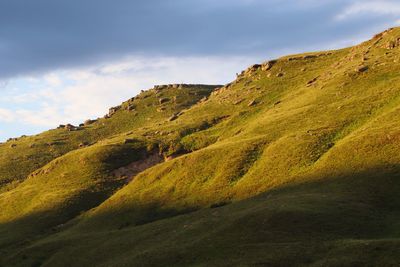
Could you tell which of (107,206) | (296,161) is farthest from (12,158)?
(296,161)

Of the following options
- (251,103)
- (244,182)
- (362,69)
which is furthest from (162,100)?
(244,182)

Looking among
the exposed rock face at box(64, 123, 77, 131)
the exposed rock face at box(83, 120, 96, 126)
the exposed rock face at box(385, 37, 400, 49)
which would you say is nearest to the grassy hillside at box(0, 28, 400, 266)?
the exposed rock face at box(385, 37, 400, 49)

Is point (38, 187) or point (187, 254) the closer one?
point (187, 254)

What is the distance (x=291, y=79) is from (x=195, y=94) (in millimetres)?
57278

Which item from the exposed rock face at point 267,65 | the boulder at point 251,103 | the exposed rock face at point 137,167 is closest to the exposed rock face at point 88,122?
the exposed rock face at point 267,65

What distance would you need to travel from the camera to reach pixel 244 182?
7812cm

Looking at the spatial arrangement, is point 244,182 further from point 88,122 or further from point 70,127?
point 88,122

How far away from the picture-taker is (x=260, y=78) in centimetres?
15675

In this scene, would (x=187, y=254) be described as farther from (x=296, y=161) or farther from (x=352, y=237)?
(x=296, y=161)

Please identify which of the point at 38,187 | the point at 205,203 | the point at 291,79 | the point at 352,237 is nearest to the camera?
the point at 352,237

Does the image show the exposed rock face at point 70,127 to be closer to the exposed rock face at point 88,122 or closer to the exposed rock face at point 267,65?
the exposed rock face at point 88,122

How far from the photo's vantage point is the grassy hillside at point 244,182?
48.4 metres

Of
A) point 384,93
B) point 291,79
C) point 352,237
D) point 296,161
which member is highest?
point 291,79

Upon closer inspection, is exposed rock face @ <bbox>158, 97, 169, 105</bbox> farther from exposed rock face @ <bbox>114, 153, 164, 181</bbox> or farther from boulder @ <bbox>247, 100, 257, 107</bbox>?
exposed rock face @ <bbox>114, 153, 164, 181</bbox>
